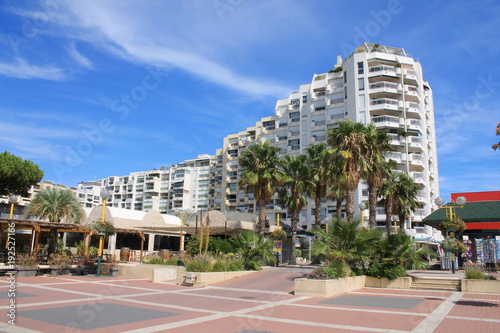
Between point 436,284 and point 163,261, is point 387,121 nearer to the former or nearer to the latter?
point 163,261

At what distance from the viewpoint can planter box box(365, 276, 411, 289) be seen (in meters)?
17.6

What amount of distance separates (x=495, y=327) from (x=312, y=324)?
13.4 ft

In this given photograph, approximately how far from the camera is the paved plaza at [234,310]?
28.8 ft

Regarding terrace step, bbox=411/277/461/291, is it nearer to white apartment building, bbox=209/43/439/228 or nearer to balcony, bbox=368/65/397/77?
white apartment building, bbox=209/43/439/228

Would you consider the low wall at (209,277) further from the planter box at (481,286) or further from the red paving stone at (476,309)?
the planter box at (481,286)

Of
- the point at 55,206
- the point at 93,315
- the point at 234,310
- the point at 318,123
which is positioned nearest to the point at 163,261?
the point at 55,206

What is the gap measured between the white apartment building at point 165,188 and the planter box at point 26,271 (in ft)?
270

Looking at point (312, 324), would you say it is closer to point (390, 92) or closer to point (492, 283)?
point (492, 283)

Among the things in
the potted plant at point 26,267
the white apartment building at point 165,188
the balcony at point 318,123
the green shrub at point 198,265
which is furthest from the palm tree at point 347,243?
the white apartment building at point 165,188

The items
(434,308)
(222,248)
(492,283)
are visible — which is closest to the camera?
(434,308)

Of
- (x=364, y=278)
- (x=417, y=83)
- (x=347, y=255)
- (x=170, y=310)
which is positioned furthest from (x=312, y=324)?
(x=417, y=83)

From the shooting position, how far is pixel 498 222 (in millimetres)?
27422

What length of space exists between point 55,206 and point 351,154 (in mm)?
21415

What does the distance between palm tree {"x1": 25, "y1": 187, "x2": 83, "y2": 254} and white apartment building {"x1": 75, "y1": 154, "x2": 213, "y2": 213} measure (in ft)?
235
